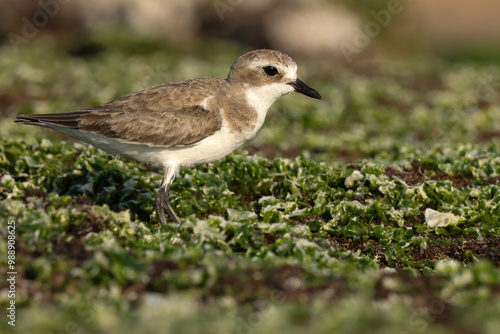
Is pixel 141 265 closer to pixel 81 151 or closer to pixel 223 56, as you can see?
pixel 81 151

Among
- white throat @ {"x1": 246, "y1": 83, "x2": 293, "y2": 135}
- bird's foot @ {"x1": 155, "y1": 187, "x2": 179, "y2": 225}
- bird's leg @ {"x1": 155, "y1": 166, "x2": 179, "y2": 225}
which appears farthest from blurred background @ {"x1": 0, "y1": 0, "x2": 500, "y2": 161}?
bird's foot @ {"x1": 155, "y1": 187, "x2": 179, "y2": 225}

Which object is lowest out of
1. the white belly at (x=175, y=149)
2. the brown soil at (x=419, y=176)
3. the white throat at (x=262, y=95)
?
the brown soil at (x=419, y=176)

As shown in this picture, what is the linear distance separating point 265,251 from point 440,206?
3.44 m

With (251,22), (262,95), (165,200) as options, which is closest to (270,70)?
(262,95)

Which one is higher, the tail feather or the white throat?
the tail feather

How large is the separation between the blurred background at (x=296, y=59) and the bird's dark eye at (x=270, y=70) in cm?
451

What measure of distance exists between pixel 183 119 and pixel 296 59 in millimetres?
20060

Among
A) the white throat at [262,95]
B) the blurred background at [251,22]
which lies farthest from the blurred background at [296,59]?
the white throat at [262,95]

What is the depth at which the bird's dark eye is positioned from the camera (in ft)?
30.1

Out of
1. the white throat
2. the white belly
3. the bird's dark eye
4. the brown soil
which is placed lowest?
the brown soil

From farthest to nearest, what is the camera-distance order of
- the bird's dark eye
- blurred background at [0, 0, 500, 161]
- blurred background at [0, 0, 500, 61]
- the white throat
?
1. blurred background at [0, 0, 500, 61]
2. blurred background at [0, 0, 500, 161]
3. the bird's dark eye
4. the white throat

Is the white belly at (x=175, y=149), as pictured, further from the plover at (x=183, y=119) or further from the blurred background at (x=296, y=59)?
the blurred background at (x=296, y=59)

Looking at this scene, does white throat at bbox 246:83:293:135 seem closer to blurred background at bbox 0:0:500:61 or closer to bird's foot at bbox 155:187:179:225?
bird's foot at bbox 155:187:179:225

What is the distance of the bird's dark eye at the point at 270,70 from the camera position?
9.16 m
